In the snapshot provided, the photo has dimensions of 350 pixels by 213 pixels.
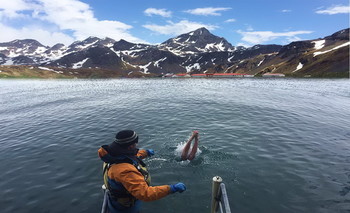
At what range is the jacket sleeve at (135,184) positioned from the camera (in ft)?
18.2

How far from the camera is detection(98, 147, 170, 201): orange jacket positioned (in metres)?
5.56

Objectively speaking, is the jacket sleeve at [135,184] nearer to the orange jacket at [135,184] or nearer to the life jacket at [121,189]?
the orange jacket at [135,184]

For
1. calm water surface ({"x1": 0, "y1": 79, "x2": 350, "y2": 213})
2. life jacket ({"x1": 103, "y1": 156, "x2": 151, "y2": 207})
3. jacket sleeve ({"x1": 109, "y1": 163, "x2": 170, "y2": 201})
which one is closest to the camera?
jacket sleeve ({"x1": 109, "y1": 163, "x2": 170, "y2": 201})

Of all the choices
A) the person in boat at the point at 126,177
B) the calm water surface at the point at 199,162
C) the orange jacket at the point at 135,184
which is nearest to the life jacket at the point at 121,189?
the person in boat at the point at 126,177

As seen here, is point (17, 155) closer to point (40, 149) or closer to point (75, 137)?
point (40, 149)

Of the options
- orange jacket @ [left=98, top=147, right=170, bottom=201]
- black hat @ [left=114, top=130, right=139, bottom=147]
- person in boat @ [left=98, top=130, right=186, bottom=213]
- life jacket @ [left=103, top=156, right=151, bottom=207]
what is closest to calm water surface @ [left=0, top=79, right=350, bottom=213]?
life jacket @ [left=103, top=156, right=151, bottom=207]

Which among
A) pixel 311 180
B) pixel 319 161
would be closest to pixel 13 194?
pixel 311 180

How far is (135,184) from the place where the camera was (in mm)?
5637

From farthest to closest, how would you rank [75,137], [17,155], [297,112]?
[297,112], [75,137], [17,155]

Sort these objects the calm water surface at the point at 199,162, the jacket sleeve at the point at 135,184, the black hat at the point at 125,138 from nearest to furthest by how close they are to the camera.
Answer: the jacket sleeve at the point at 135,184, the black hat at the point at 125,138, the calm water surface at the point at 199,162

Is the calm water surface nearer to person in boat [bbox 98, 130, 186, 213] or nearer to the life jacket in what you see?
the life jacket

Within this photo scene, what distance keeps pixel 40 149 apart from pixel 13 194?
255 inches

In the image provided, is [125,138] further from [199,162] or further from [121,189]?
[199,162]

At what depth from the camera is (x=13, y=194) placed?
32.4 feet
